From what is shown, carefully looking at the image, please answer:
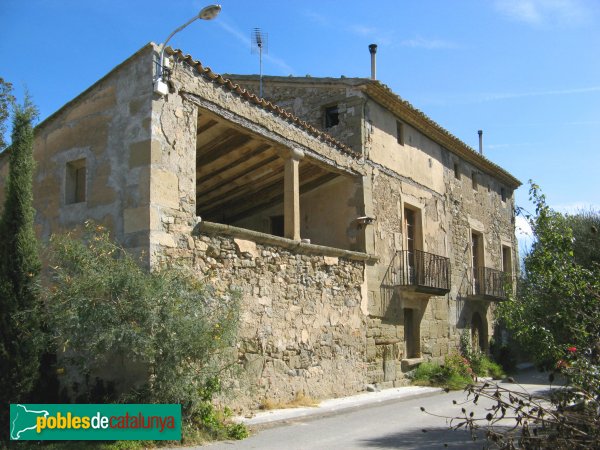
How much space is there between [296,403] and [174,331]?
3.79m

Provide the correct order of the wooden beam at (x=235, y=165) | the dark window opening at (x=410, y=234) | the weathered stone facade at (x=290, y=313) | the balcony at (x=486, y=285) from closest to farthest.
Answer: the weathered stone facade at (x=290, y=313) < the wooden beam at (x=235, y=165) < the dark window opening at (x=410, y=234) < the balcony at (x=486, y=285)

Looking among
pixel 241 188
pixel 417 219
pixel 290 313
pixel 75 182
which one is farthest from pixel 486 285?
pixel 75 182

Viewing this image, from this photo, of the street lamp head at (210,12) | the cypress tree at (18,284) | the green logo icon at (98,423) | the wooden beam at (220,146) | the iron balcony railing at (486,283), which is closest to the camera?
the green logo icon at (98,423)

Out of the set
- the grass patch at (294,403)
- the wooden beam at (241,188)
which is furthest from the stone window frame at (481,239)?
the grass patch at (294,403)

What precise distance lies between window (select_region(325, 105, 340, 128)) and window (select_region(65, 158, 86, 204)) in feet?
22.6

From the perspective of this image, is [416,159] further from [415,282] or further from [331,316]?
[331,316]

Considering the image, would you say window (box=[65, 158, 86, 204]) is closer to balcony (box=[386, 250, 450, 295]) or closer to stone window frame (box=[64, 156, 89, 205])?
stone window frame (box=[64, 156, 89, 205])

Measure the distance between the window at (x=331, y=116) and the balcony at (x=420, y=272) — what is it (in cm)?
363

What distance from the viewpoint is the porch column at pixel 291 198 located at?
11.0 m

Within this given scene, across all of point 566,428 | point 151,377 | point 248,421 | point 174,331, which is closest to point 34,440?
point 151,377

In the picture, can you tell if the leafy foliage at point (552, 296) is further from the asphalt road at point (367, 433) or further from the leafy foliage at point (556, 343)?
the asphalt road at point (367, 433)

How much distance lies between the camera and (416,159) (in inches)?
645

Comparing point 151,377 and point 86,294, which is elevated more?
point 86,294

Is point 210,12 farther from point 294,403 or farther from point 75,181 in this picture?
point 294,403
